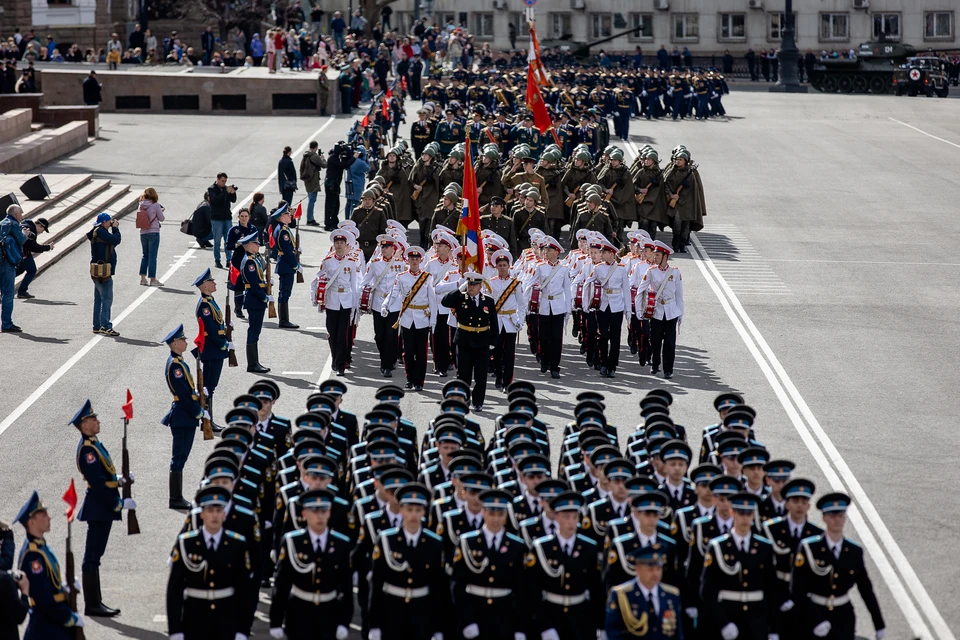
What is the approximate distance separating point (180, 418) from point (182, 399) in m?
0.19

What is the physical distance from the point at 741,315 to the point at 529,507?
1202 centimetres

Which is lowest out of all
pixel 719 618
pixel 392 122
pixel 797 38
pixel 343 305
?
pixel 719 618

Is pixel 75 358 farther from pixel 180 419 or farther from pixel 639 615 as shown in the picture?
pixel 639 615

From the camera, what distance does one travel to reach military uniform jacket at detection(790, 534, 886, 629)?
9.98 metres

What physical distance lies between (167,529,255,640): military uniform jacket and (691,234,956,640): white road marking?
5.14 meters

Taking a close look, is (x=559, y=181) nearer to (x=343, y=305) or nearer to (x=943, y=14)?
(x=343, y=305)

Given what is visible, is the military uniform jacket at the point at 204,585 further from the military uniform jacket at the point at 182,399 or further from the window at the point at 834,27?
the window at the point at 834,27

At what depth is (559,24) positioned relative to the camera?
273ft

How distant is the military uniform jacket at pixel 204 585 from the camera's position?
9.88m

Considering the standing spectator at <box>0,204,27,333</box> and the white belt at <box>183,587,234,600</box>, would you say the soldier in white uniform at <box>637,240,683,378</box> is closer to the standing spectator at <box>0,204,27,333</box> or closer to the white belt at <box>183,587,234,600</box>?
the standing spectator at <box>0,204,27,333</box>

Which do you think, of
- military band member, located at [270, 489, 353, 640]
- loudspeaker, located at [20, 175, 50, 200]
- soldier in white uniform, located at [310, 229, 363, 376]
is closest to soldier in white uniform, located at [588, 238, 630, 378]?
soldier in white uniform, located at [310, 229, 363, 376]

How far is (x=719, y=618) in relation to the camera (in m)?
9.91

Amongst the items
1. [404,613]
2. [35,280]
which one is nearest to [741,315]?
[35,280]

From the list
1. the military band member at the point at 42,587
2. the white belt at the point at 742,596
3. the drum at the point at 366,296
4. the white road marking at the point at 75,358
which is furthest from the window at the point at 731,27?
the military band member at the point at 42,587
